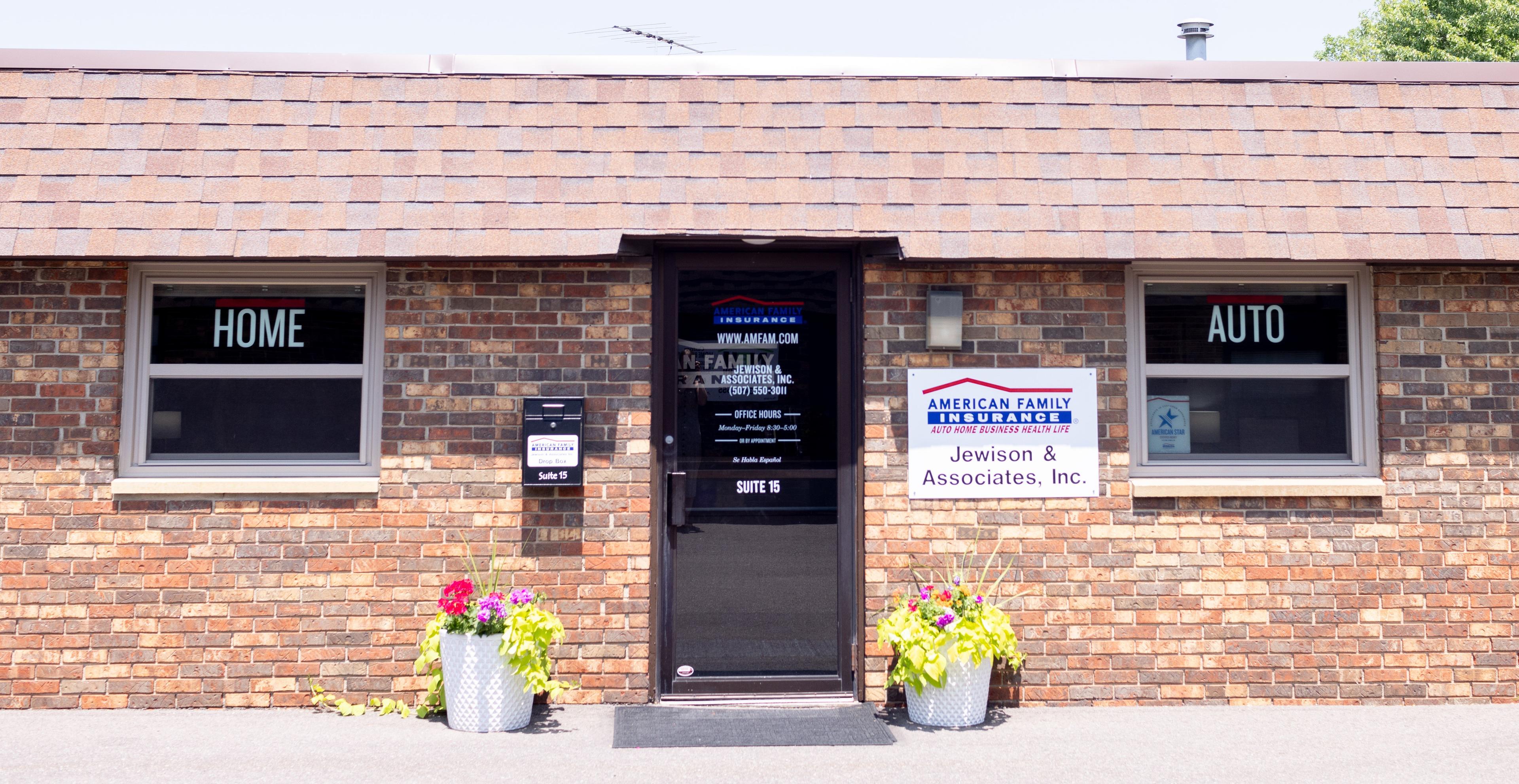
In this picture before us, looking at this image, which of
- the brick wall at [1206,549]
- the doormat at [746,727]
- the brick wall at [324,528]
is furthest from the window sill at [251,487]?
the brick wall at [1206,549]

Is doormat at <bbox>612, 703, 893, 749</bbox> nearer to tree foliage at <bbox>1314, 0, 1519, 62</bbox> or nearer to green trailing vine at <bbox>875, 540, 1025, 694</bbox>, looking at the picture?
green trailing vine at <bbox>875, 540, 1025, 694</bbox>

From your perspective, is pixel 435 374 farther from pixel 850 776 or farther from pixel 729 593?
pixel 850 776

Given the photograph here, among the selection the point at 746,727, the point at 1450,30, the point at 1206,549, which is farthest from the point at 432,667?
the point at 1450,30

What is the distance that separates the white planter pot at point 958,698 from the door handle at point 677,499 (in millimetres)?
1494

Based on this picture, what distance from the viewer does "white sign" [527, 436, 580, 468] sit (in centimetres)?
566

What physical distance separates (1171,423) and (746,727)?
9.39 ft

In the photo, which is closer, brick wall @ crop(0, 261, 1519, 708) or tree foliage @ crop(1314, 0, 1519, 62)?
brick wall @ crop(0, 261, 1519, 708)

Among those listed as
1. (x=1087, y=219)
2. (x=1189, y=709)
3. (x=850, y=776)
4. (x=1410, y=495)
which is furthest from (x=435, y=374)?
(x=1410, y=495)

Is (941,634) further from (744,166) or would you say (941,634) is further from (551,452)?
(744,166)

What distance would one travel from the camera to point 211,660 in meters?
5.69

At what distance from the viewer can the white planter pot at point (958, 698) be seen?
5422mm

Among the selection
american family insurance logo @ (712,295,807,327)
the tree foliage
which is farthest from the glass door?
the tree foliage

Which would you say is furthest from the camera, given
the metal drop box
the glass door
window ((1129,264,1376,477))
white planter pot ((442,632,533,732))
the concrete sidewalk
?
window ((1129,264,1376,477))

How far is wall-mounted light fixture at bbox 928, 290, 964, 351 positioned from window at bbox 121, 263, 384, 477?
9.70 ft
